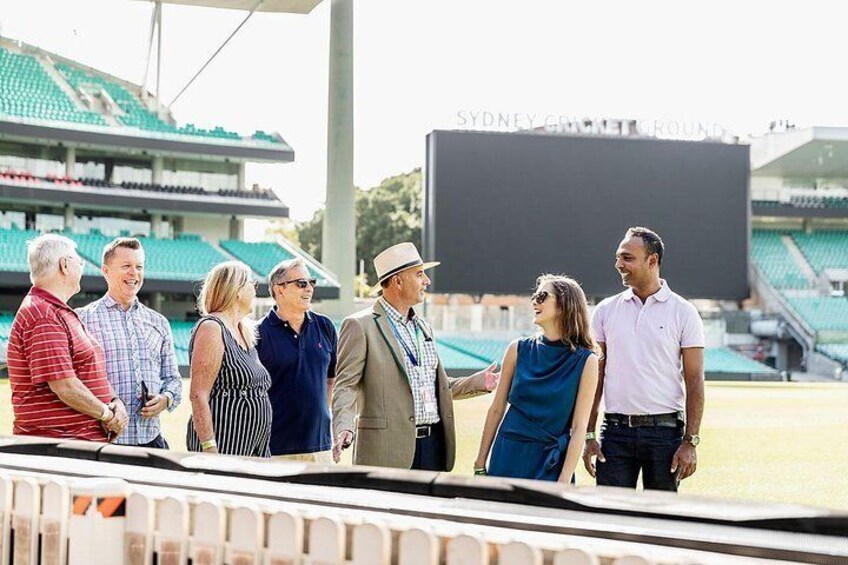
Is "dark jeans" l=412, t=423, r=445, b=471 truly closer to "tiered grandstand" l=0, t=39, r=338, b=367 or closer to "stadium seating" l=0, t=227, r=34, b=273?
"tiered grandstand" l=0, t=39, r=338, b=367

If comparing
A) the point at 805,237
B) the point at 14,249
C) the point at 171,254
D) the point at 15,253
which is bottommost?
the point at 15,253

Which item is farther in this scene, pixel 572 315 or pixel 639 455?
pixel 639 455

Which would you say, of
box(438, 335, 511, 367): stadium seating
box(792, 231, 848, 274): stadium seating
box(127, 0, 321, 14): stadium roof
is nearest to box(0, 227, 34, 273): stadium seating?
box(127, 0, 321, 14): stadium roof

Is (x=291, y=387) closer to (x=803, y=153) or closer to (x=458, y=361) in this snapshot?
(x=458, y=361)

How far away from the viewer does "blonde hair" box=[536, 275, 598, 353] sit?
16.7 feet

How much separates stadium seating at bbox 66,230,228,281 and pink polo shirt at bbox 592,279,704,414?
1441 inches

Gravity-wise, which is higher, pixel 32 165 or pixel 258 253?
pixel 32 165

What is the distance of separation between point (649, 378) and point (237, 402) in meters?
2.00

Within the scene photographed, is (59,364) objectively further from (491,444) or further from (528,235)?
(528,235)

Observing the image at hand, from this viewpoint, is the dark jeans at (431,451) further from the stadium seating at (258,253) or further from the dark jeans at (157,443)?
the stadium seating at (258,253)

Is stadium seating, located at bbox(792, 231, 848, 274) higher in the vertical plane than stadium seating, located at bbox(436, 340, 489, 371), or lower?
higher

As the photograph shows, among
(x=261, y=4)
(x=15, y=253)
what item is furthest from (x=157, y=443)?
(x=261, y=4)

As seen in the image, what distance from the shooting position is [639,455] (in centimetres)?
566

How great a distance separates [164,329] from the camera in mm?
6348
